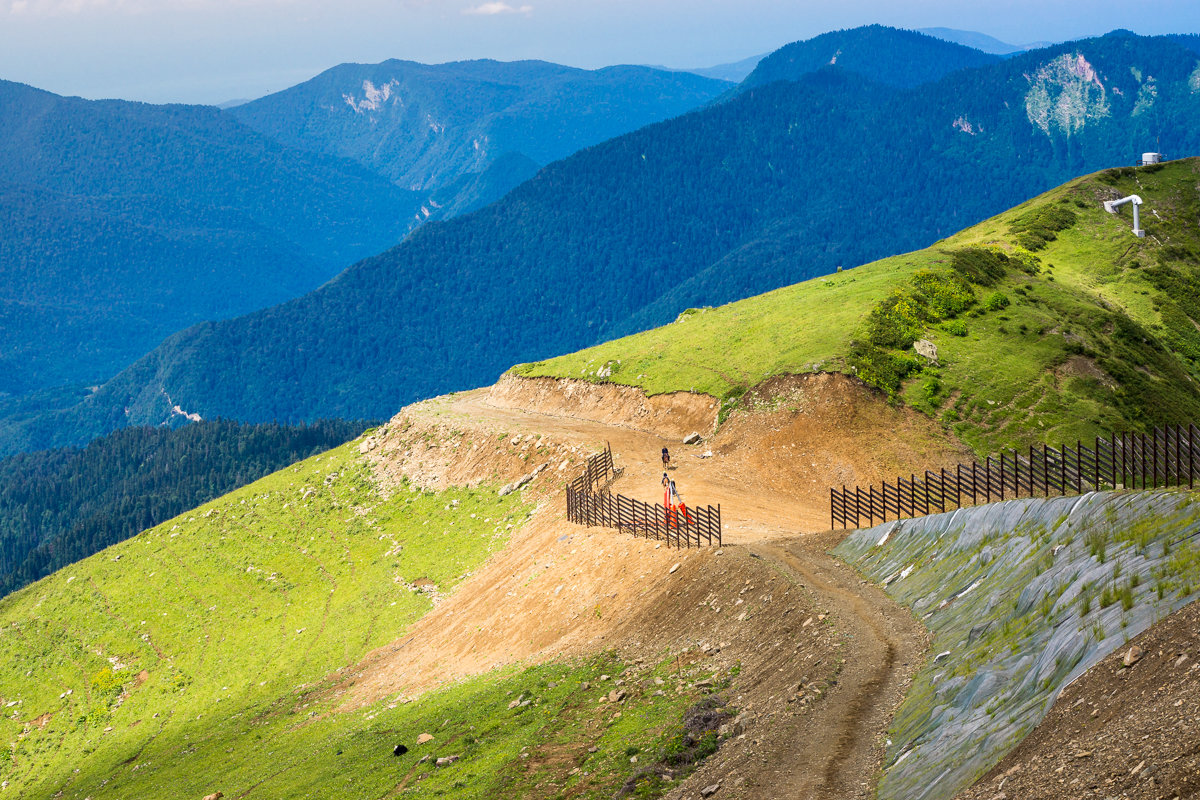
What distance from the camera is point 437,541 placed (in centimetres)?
6200

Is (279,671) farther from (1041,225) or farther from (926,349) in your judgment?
(1041,225)

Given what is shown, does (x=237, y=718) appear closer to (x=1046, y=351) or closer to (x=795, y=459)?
(x=795, y=459)

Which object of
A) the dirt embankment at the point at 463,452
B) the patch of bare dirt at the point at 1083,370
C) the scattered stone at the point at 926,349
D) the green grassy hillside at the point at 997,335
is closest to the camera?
the green grassy hillside at the point at 997,335

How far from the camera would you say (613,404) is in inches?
2800

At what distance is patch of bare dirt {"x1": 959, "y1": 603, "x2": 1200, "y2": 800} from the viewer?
13.8 meters

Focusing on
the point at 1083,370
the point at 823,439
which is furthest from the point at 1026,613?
the point at 1083,370

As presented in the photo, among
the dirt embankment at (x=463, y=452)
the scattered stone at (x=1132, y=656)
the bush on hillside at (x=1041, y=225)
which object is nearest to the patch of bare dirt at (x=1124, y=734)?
the scattered stone at (x=1132, y=656)

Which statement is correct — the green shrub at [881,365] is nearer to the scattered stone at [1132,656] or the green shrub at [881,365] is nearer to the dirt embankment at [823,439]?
the dirt embankment at [823,439]

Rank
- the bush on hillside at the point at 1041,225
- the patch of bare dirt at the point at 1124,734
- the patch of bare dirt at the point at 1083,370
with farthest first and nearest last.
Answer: the bush on hillside at the point at 1041,225 → the patch of bare dirt at the point at 1083,370 → the patch of bare dirt at the point at 1124,734

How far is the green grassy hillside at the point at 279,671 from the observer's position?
31.9 m

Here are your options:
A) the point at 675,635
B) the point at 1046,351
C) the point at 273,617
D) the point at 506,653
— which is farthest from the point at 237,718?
the point at 1046,351

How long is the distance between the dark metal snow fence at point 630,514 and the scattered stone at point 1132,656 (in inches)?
880

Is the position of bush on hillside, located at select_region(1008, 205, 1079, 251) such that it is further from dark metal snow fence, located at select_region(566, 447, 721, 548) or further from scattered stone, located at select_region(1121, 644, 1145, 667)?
scattered stone, located at select_region(1121, 644, 1145, 667)

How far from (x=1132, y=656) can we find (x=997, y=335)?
2014 inches
